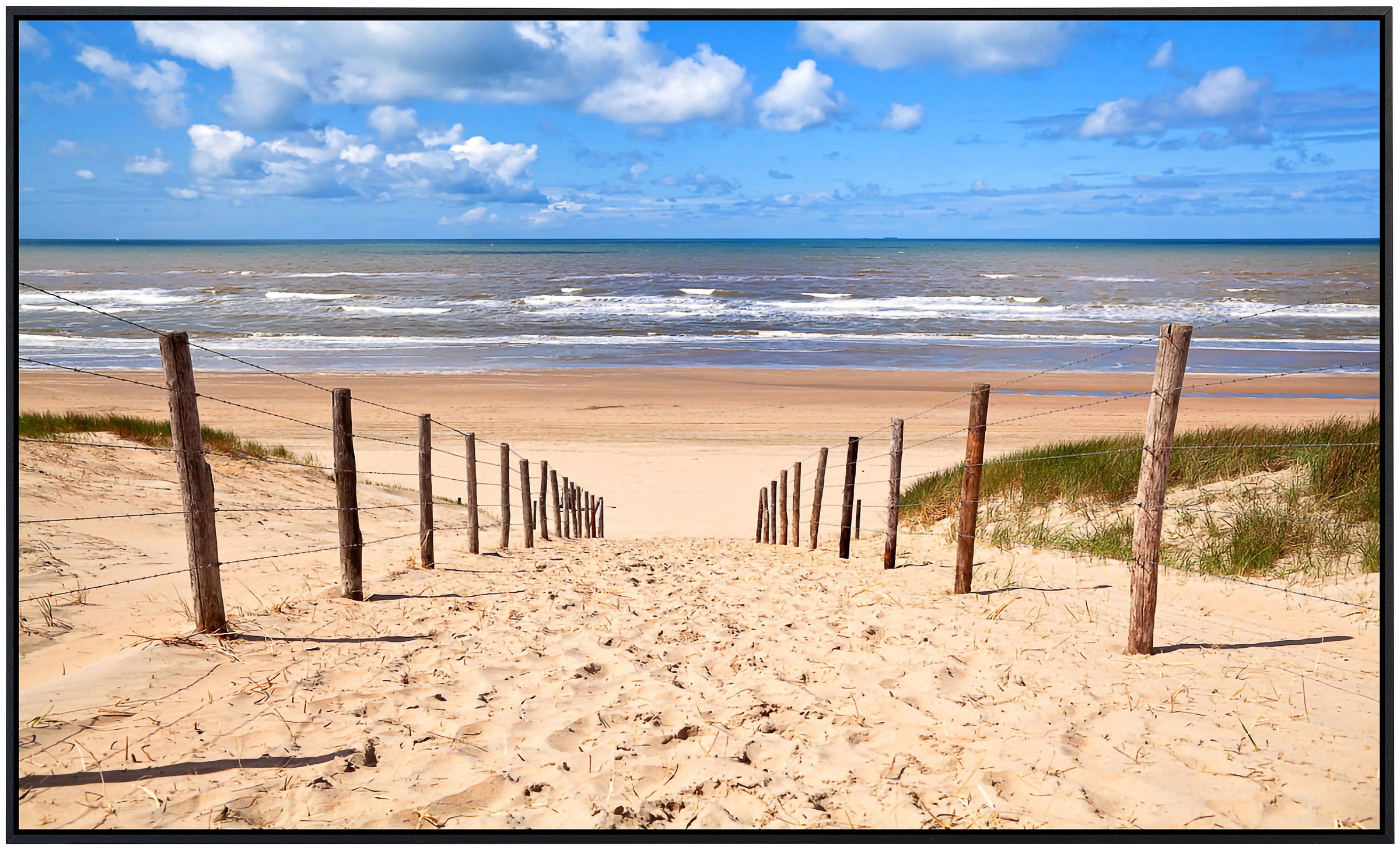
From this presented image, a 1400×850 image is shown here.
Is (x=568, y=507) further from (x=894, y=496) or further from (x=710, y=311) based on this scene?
(x=710, y=311)

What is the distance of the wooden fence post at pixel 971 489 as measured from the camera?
6.99 meters

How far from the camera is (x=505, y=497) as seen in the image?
409 inches

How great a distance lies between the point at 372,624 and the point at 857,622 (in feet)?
10.8

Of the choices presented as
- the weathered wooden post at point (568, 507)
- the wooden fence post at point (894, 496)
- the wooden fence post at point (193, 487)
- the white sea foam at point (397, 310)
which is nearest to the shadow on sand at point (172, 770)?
the wooden fence post at point (193, 487)

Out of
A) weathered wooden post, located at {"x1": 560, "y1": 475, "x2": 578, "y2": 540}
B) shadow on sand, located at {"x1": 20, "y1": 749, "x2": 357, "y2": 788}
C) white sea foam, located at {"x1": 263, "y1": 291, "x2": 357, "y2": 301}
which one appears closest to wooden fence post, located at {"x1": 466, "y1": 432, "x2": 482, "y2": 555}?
weathered wooden post, located at {"x1": 560, "y1": 475, "x2": 578, "y2": 540}

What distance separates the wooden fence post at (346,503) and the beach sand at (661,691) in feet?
0.61

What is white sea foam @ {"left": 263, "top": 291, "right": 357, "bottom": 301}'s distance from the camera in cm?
5419

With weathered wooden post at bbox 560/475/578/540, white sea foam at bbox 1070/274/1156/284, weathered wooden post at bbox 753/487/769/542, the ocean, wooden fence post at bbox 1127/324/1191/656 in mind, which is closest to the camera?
wooden fence post at bbox 1127/324/1191/656

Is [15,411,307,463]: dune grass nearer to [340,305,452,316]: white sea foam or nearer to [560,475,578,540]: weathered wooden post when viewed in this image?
[560,475,578,540]: weathered wooden post

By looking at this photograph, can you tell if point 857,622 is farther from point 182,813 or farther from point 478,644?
point 182,813

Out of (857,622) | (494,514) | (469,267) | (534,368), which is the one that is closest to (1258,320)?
(534,368)

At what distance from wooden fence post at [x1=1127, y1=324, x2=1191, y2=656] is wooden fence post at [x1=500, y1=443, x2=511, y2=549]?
22.3 feet

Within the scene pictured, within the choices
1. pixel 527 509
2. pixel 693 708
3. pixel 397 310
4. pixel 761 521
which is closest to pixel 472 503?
pixel 527 509

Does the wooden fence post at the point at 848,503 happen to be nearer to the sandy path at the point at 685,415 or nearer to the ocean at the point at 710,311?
the ocean at the point at 710,311
